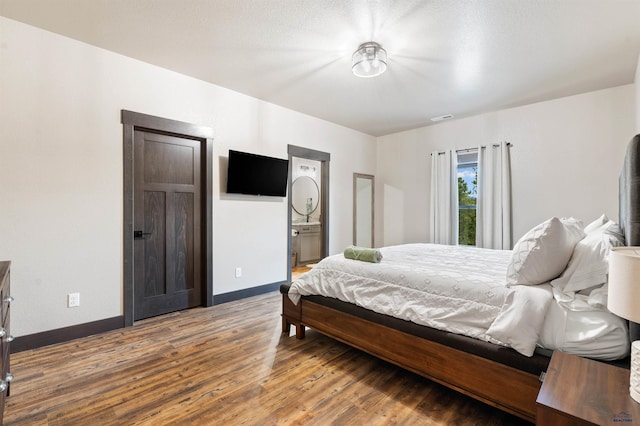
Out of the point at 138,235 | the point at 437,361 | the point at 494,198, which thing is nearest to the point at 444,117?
the point at 494,198

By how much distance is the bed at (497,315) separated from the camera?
1.48 meters

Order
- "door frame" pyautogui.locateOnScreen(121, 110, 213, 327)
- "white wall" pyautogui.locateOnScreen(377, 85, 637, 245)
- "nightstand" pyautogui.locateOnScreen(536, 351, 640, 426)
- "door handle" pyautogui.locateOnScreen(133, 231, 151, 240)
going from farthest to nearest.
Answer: "white wall" pyautogui.locateOnScreen(377, 85, 637, 245), "door handle" pyautogui.locateOnScreen(133, 231, 151, 240), "door frame" pyautogui.locateOnScreen(121, 110, 213, 327), "nightstand" pyautogui.locateOnScreen(536, 351, 640, 426)

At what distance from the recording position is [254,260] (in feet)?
13.4

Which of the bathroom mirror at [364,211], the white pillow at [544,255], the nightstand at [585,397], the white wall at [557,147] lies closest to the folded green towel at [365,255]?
the white pillow at [544,255]

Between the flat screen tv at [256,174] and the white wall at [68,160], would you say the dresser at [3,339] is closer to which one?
the white wall at [68,160]

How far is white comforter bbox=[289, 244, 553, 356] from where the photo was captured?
5.16ft

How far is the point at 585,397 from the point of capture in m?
1.04

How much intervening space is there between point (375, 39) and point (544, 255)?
6.95ft

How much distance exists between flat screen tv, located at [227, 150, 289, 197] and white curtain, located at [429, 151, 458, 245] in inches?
98.8

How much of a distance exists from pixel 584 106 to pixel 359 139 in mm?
3194

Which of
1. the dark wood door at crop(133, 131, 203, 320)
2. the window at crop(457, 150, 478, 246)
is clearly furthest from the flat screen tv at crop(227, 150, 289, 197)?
the window at crop(457, 150, 478, 246)

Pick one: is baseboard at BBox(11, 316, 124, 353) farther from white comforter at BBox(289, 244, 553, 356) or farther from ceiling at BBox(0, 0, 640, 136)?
ceiling at BBox(0, 0, 640, 136)

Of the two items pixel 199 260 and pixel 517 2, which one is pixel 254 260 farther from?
pixel 517 2

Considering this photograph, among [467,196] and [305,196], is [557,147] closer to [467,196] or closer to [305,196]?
[467,196]
